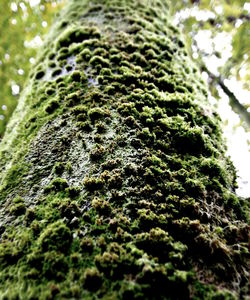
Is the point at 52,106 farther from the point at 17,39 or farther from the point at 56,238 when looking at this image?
the point at 17,39

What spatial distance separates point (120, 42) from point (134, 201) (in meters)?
2.22

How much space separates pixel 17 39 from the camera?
6.59 m

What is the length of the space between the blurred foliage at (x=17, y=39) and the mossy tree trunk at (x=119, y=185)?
346 centimetres

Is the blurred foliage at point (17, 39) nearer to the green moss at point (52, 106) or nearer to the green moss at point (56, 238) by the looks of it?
the green moss at point (52, 106)

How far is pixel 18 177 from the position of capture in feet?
7.41

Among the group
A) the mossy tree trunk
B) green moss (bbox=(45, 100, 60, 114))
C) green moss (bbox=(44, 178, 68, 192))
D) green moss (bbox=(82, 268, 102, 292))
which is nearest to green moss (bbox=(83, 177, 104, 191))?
the mossy tree trunk

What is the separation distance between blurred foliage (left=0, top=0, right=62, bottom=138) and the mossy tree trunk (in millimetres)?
3460

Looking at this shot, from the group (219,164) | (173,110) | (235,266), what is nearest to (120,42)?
(173,110)

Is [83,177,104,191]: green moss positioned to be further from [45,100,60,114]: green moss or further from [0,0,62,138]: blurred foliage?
[0,0,62,138]: blurred foliage

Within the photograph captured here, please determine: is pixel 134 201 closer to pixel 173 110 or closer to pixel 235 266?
pixel 235 266

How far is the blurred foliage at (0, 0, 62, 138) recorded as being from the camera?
247 inches

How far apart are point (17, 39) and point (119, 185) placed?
19.9 ft

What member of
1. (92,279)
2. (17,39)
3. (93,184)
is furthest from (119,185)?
(17,39)

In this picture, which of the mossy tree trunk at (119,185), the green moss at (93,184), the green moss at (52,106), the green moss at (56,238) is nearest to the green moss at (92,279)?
the mossy tree trunk at (119,185)
